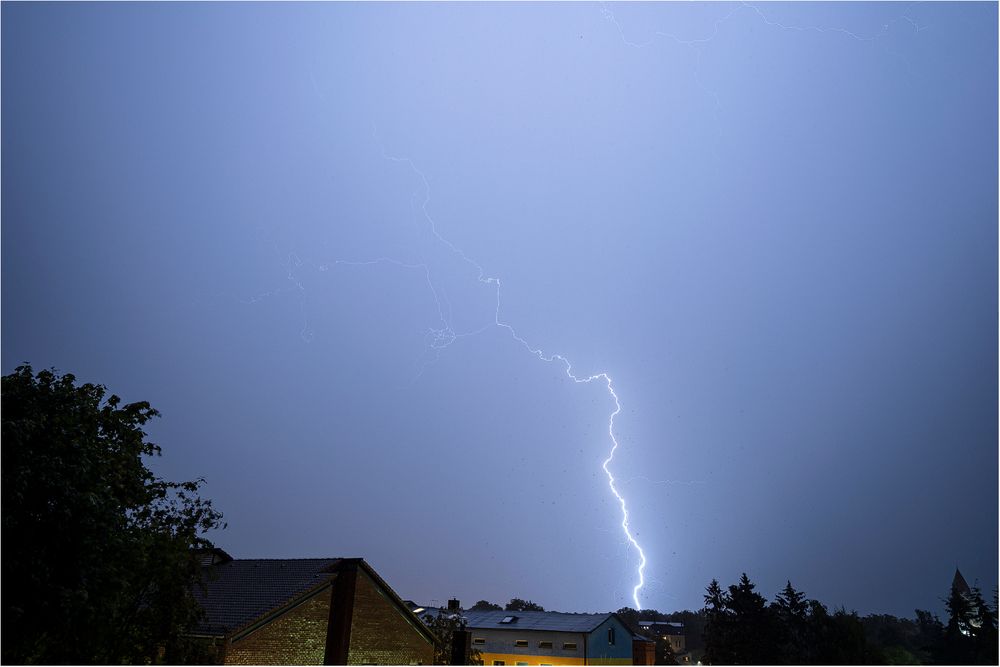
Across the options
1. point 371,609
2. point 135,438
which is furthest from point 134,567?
point 371,609

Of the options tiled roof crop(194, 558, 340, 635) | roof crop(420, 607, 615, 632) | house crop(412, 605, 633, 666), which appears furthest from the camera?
roof crop(420, 607, 615, 632)

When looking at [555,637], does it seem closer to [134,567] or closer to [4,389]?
[134,567]

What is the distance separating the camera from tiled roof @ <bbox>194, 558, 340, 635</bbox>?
20922 millimetres

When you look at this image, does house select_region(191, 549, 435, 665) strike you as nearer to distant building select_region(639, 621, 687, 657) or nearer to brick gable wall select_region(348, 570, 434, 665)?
brick gable wall select_region(348, 570, 434, 665)

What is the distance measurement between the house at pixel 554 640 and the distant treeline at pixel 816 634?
20.6ft

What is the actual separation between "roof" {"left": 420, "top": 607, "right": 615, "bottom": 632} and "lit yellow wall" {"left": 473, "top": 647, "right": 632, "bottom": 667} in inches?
59.7

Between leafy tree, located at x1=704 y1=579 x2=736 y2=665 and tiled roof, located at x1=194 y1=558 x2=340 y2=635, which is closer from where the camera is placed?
tiled roof, located at x1=194 y1=558 x2=340 y2=635

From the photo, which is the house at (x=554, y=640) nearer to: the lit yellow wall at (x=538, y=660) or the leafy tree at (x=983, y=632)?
the lit yellow wall at (x=538, y=660)

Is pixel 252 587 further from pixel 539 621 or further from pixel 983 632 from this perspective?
pixel 983 632

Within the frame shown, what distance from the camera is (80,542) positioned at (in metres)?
11.6

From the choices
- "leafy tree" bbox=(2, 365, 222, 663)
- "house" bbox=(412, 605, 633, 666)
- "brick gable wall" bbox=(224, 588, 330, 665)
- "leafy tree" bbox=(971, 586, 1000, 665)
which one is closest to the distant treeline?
"leafy tree" bbox=(971, 586, 1000, 665)

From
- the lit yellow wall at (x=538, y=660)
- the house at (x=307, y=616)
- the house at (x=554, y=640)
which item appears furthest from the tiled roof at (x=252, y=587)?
the lit yellow wall at (x=538, y=660)

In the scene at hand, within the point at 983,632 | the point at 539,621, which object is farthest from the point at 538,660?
the point at 983,632

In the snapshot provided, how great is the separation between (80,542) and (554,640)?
3275cm
